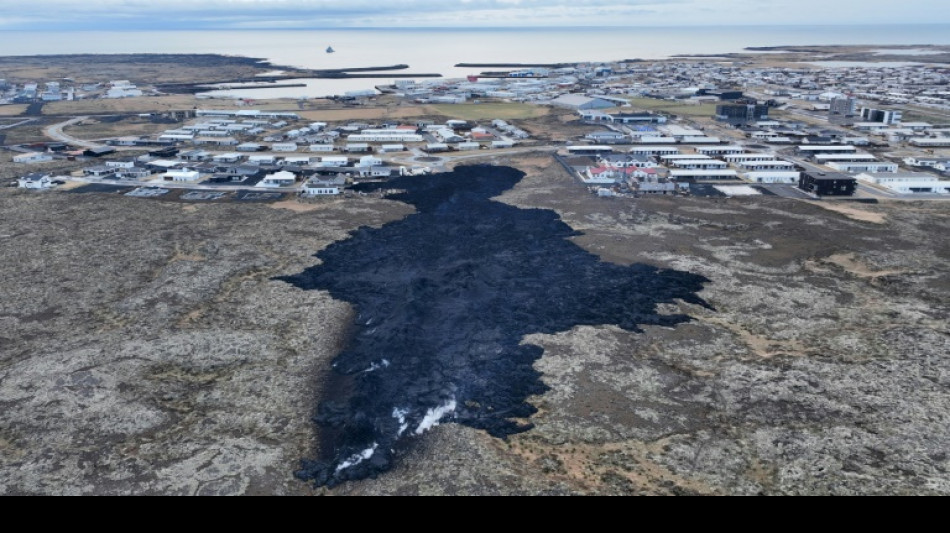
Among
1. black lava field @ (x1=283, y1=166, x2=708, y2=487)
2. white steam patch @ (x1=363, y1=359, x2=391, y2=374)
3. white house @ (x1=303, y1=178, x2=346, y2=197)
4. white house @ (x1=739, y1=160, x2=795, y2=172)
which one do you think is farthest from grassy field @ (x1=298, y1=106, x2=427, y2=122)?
white steam patch @ (x1=363, y1=359, x2=391, y2=374)

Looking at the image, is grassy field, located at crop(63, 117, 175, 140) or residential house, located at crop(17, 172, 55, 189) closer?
residential house, located at crop(17, 172, 55, 189)

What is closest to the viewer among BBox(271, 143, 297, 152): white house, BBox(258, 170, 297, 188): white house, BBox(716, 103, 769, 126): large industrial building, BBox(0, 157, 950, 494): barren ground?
BBox(0, 157, 950, 494): barren ground

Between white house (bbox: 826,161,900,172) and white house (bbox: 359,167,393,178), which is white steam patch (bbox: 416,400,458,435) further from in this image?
white house (bbox: 826,161,900,172)

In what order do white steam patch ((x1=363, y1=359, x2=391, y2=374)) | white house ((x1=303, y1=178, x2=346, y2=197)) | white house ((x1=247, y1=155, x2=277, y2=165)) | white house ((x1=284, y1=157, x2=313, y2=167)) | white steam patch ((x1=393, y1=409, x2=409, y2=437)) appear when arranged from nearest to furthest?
white steam patch ((x1=393, y1=409, x2=409, y2=437)) → white steam patch ((x1=363, y1=359, x2=391, y2=374)) → white house ((x1=303, y1=178, x2=346, y2=197)) → white house ((x1=284, y1=157, x2=313, y2=167)) → white house ((x1=247, y1=155, x2=277, y2=165))

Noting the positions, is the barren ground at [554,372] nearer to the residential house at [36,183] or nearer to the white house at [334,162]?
the residential house at [36,183]

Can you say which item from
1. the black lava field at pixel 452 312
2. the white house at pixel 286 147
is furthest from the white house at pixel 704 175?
the white house at pixel 286 147

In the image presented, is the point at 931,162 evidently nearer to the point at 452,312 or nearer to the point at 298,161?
the point at 452,312
